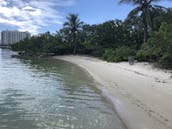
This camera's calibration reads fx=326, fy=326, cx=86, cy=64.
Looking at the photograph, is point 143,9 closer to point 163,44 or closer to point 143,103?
point 163,44

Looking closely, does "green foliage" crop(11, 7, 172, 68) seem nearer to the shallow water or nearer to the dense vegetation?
the dense vegetation

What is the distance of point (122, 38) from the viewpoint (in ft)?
208

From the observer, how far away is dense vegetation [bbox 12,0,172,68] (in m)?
29.5

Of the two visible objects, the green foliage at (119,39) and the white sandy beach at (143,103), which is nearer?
the white sandy beach at (143,103)

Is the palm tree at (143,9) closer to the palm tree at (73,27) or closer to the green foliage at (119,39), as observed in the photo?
the green foliage at (119,39)

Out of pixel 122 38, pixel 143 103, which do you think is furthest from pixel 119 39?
pixel 143 103

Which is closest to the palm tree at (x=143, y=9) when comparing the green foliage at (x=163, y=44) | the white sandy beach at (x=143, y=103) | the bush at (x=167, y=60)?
the green foliage at (x=163, y=44)

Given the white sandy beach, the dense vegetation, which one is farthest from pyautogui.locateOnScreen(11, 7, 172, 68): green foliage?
the white sandy beach

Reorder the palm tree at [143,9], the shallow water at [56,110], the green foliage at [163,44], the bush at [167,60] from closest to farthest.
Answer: the shallow water at [56,110] < the bush at [167,60] < the green foliage at [163,44] < the palm tree at [143,9]

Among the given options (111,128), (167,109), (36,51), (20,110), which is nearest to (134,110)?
(167,109)

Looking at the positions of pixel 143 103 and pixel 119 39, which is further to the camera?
pixel 119 39

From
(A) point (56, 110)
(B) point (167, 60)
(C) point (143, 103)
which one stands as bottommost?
(A) point (56, 110)

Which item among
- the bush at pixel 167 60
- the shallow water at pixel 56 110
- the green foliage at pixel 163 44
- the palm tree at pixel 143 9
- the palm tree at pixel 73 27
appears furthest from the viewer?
the palm tree at pixel 73 27

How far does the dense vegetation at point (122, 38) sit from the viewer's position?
29.5m
